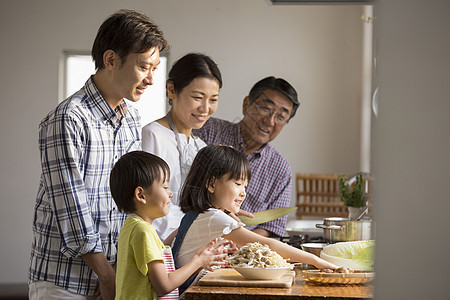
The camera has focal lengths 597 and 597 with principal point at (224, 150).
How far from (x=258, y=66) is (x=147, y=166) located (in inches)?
8.9

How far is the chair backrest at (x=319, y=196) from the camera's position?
0.82 m

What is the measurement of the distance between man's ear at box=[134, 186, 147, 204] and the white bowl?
21 cm

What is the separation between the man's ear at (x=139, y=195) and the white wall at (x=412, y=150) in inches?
21.0

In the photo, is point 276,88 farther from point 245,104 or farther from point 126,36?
point 126,36

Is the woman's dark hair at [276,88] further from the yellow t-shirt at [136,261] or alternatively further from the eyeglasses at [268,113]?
the yellow t-shirt at [136,261]

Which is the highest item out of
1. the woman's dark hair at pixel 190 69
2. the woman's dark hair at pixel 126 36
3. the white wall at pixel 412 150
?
the woman's dark hair at pixel 126 36

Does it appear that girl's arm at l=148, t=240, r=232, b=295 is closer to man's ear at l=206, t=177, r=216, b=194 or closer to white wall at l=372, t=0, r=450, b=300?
man's ear at l=206, t=177, r=216, b=194

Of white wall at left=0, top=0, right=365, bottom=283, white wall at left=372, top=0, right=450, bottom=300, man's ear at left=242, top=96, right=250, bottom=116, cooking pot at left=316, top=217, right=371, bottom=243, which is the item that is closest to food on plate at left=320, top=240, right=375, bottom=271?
cooking pot at left=316, top=217, right=371, bottom=243

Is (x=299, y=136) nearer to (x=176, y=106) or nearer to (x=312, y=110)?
(x=312, y=110)

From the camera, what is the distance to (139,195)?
90 centimetres

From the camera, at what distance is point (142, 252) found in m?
0.82

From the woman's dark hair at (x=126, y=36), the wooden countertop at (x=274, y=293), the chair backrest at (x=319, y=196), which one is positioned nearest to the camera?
the wooden countertop at (x=274, y=293)

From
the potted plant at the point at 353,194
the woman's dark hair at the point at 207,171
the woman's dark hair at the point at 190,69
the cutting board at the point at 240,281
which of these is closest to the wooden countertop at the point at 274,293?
the cutting board at the point at 240,281

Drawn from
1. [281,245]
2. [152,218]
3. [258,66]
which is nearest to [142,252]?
[152,218]
